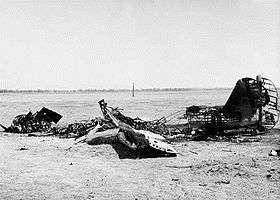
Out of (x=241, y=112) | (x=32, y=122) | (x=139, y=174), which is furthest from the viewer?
(x=32, y=122)

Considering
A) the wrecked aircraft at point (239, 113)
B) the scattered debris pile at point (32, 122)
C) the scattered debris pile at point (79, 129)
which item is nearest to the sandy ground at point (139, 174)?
the wrecked aircraft at point (239, 113)

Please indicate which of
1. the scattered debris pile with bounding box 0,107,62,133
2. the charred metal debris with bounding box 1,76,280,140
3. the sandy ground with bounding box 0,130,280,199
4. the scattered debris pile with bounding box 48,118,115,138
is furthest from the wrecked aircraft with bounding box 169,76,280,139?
the scattered debris pile with bounding box 0,107,62,133

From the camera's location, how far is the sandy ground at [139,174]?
26.2ft

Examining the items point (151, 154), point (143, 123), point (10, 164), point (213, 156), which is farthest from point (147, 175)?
point (143, 123)

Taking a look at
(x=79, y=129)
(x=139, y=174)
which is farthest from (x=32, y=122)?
(x=139, y=174)

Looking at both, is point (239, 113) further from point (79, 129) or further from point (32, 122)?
point (32, 122)

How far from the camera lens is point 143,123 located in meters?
17.6

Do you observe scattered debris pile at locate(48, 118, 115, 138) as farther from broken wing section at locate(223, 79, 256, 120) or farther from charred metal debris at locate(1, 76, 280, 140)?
broken wing section at locate(223, 79, 256, 120)

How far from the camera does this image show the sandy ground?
798cm

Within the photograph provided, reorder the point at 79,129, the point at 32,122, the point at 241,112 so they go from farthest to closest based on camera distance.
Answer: the point at 32,122 → the point at 79,129 → the point at 241,112

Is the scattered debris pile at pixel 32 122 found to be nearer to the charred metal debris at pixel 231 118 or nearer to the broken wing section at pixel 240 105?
the charred metal debris at pixel 231 118

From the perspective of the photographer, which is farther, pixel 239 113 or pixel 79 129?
pixel 79 129

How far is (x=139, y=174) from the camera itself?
9.84 metres

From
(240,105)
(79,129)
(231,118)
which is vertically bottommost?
(79,129)
